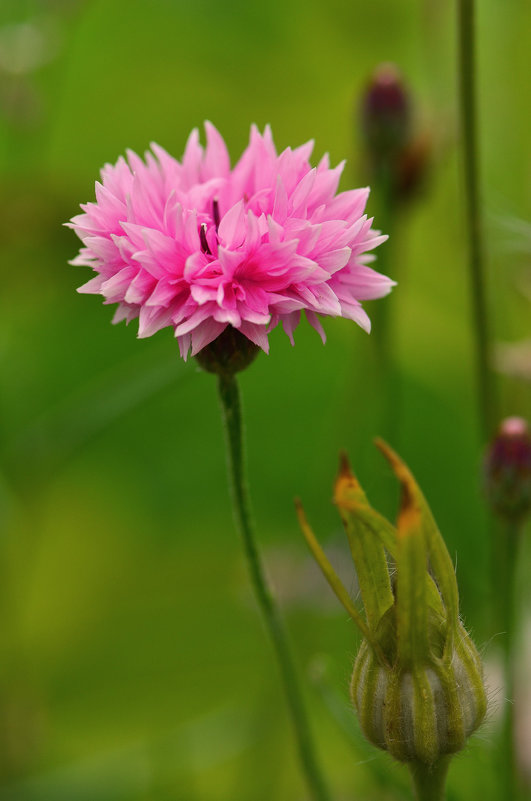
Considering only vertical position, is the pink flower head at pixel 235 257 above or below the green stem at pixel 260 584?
above

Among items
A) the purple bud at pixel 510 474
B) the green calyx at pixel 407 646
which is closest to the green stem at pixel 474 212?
the purple bud at pixel 510 474

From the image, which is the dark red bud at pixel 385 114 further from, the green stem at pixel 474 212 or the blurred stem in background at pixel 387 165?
the green stem at pixel 474 212

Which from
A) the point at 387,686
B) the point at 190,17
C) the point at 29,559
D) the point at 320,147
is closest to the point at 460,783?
the point at 387,686

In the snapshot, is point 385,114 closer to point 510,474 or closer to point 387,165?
point 387,165

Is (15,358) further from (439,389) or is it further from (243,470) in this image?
(243,470)

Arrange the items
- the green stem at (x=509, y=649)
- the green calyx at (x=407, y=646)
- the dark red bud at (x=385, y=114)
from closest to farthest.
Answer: the green calyx at (x=407, y=646) < the green stem at (x=509, y=649) < the dark red bud at (x=385, y=114)

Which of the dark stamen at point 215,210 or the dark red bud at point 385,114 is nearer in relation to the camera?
the dark stamen at point 215,210
